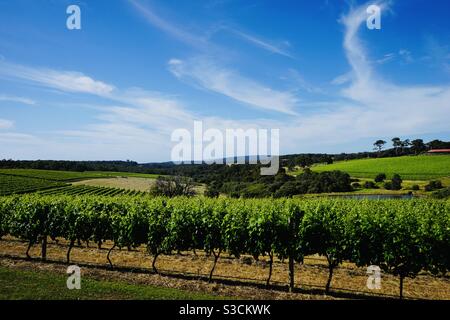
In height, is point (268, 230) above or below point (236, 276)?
above

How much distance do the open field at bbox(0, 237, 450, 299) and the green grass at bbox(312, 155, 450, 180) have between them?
2546 inches

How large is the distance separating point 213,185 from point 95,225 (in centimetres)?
7302

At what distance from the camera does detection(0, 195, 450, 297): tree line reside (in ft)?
45.5

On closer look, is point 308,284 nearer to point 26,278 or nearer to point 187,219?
point 187,219

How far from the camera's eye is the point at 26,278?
43.7 feet

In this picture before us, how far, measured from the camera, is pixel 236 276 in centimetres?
1720

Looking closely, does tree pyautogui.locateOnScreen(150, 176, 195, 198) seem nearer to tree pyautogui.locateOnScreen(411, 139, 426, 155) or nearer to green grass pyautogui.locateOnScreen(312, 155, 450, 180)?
green grass pyautogui.locateOnScreen(312, 155, 450, 180)

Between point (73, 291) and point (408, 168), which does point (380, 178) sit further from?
point (73, 291)

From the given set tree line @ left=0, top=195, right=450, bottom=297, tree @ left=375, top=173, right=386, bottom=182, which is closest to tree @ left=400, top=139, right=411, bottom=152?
tree @ left=375, top=173, right=386, bottom=182

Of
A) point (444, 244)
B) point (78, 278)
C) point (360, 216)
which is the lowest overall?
point (78, 278)

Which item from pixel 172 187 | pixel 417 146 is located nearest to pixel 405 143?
pixel 417 146

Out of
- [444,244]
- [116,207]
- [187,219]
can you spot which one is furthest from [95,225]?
[444,244]

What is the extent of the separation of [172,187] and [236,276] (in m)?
60.8

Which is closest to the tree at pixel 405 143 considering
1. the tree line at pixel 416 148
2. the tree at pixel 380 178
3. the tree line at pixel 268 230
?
the tree line at pixel 416 148
